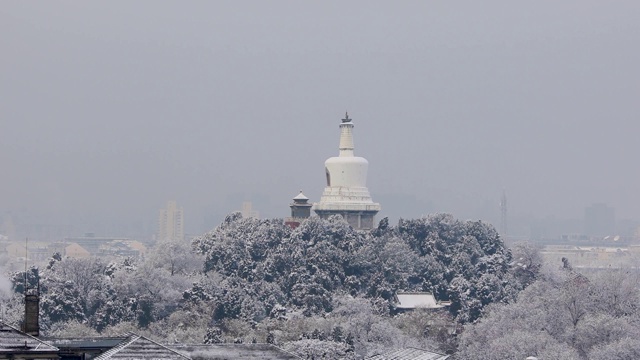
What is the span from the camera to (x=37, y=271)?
156m

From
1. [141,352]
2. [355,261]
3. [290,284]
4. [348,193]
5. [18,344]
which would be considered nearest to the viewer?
[18,344]

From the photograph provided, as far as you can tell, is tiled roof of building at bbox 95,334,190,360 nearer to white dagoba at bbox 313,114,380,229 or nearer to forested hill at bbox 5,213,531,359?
forested hill at bbox 5,213,531,359

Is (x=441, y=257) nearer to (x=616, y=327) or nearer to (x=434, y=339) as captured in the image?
(x=434, y=339)

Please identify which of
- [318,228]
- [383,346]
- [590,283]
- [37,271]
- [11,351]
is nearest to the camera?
[11,351]

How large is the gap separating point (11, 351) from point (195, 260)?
3854 inches

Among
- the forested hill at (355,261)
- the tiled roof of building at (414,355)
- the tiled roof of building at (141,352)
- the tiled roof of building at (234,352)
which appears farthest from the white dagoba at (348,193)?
the tiled roof of building at (141,352)

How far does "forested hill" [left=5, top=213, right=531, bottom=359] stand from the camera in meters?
136

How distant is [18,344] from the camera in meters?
67.0

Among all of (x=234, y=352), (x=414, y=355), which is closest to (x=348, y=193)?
(x=414, y=355)

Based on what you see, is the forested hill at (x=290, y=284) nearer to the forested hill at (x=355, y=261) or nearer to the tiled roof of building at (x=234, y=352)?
the forested hill at (x=355, y=261)

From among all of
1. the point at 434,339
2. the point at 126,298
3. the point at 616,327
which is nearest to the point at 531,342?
the point at 616,327

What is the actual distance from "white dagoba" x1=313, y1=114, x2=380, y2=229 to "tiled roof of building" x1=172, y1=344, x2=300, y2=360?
104252mm

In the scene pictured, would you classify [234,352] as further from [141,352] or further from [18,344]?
[18,344]

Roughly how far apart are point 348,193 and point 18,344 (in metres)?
117
